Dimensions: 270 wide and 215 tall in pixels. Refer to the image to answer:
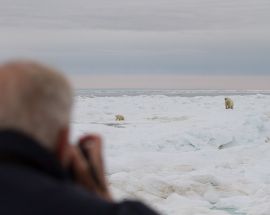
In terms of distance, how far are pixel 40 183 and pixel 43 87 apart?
0.21 meters

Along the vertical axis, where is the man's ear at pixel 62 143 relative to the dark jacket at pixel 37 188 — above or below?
above

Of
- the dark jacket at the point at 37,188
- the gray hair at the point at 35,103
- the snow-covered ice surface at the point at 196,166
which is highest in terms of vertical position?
the snow-covered ice surface at the point at 196,166

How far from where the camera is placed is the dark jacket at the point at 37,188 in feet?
4.22

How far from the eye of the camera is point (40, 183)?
1.32 metres

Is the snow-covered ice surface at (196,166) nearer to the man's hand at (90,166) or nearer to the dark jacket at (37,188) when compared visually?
the man's hand at (90,166)

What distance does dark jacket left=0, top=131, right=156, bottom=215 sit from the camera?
1287 millimetres

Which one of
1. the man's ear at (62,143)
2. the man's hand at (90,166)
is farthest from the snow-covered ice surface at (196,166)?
the man's ear at (62,143)

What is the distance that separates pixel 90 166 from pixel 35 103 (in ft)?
0.81

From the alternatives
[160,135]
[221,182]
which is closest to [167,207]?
[221,182]

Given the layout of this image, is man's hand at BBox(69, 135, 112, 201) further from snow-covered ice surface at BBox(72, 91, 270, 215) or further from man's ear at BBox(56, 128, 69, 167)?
snow-covered ice surface at BBox(72, 91, 270, 215)

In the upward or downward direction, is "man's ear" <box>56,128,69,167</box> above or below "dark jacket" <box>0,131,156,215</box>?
above

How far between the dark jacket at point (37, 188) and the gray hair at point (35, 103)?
0.10 ft

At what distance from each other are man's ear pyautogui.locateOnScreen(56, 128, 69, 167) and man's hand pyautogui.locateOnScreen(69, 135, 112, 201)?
0.15 feet

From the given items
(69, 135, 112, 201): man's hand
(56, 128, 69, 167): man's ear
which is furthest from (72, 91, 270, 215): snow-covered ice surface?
(56, 128, 69, 167): man's ear
